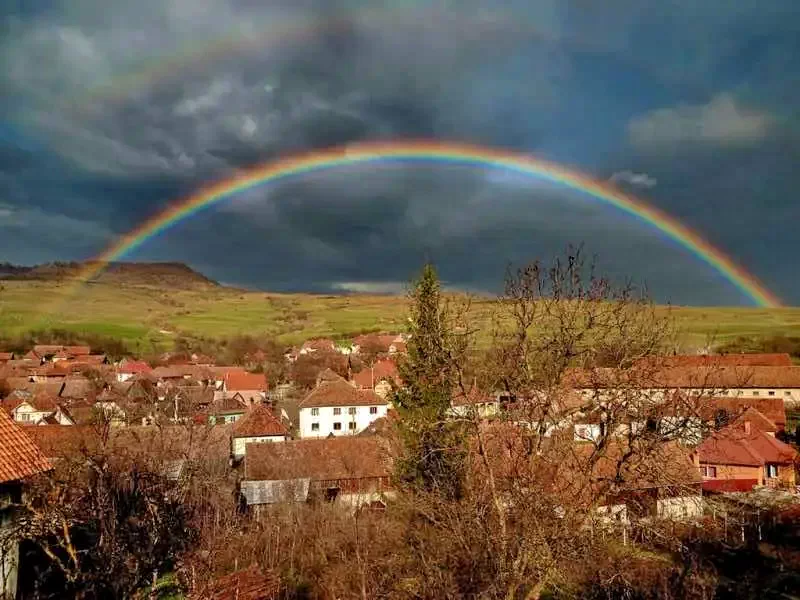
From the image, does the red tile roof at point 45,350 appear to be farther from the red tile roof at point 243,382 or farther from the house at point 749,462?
the house at point 749,462

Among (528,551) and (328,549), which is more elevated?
(528,551)

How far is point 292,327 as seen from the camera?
15612 cm

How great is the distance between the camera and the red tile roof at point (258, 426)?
145ft

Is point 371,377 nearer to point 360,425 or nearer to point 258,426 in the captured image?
point 360,425

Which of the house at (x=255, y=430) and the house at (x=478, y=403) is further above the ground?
the house at (x=478, y=403)

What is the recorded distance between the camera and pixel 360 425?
5944 cm

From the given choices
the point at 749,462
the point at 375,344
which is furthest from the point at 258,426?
the point at 375,344

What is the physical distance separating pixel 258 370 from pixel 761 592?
295 feet

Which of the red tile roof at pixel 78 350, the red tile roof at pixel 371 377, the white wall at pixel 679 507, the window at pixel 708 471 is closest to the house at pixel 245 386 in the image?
the red tile roof at pixel 371 377

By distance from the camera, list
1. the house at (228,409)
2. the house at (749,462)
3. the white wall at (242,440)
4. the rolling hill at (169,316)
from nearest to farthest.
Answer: the house at (749,462) < the white wall at (242,440) < the house at (228,409) < the rolling hill at (169,316)

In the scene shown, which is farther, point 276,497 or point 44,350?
point 44,350

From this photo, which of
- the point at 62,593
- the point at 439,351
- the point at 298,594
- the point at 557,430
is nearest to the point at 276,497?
the point at 298,594

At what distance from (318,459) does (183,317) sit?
461ft

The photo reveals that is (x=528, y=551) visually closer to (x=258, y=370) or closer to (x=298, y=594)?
(x=298, y=594)
